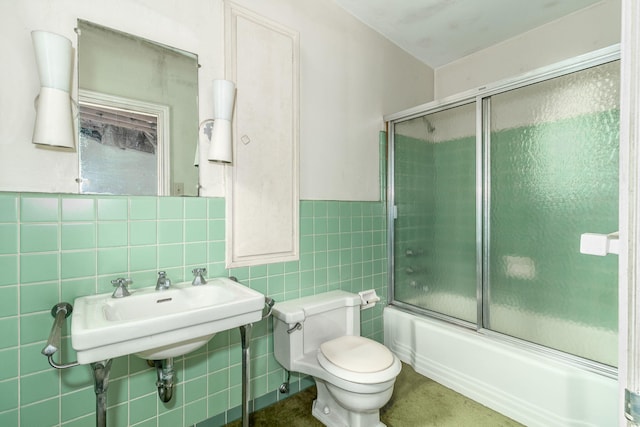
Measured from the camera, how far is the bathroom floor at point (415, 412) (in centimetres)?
159

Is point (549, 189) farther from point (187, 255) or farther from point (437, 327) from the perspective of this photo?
point (187, 255)

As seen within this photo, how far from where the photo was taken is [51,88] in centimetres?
108

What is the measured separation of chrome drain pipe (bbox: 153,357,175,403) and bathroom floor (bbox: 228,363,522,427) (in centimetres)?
43

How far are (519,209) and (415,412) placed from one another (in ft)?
4.16

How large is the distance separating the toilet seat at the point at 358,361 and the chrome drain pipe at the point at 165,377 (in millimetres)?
665

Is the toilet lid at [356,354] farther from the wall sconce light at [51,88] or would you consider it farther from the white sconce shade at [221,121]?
the wall sconce light at [51,88]

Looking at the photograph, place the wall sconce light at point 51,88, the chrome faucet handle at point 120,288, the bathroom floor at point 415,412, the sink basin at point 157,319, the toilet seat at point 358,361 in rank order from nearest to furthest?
1. the sink basin at point 157,319
2. the wall sconce light at point 51,88
3. the chrome faucet handle at point 120,288
4. the toilet seat at point 358,361
5. the bathroom floor at point 415,412

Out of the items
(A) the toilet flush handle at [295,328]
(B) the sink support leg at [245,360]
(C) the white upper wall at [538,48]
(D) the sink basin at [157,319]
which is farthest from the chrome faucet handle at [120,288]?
(C) the white upper wall at [538,48]

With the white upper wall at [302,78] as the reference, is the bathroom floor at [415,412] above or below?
below

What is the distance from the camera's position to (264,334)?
1709 millimetres

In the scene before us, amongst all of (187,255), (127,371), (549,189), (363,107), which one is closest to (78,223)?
(187,255)

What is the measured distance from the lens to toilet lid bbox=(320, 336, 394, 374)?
1.40 m

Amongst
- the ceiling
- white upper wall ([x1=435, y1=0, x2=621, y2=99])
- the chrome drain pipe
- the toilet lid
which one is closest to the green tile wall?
the chrome drain pipe

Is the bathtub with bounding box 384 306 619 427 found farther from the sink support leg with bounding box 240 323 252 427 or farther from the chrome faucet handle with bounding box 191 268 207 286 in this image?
the chrome faucet handle with bounding box 191 268 207 286
